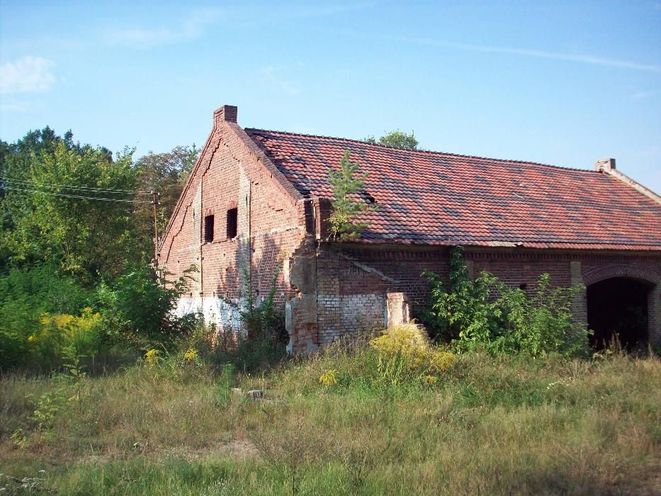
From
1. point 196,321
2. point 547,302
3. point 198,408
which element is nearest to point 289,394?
point 198,408

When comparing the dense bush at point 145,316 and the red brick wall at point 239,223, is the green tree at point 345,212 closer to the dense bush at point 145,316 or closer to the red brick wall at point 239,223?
the red brick wall at point 239,223

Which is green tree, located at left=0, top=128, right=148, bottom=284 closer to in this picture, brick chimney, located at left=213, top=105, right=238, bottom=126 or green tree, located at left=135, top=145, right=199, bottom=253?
green tree, located at left=135, top=145, right=199, bottom=253

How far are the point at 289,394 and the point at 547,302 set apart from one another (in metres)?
8.96

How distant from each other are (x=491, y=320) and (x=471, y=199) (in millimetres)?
5133

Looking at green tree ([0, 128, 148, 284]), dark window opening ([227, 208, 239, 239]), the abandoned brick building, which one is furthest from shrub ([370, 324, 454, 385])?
green tree ([0, 128, 148, 284])

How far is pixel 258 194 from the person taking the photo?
53.5 feet

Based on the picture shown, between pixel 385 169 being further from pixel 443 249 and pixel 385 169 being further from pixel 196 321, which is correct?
pixel 196 321

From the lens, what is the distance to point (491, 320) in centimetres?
1451

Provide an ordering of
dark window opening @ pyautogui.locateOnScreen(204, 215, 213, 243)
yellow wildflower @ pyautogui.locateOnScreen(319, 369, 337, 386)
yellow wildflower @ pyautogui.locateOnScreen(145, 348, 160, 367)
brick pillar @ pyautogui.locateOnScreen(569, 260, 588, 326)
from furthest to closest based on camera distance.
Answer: dark window opening @ pyautogui.locateOnScreen(204, 215, 213, 243) < brick pillar @ pyautogui.locateOnScreen(569, 260, 588, 326) < yellow wildflower @ pyautogui.locateOnScreen(145, 348, 160, 367) < yellow wildflower @ pyautogui.locateOnScreen(319, 369, 337, 386)

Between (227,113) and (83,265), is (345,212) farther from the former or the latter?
(83,265)

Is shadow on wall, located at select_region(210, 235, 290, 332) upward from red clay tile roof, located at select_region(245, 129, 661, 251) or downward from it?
downward

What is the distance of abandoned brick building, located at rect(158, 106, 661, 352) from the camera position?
1414 centimetres

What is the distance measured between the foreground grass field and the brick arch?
248 inches

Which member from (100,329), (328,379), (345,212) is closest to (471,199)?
(345,212)
